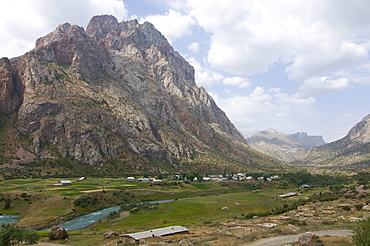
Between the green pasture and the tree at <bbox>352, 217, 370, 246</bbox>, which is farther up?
the tree at <bbox>352, 217, 370, 246</bbox>

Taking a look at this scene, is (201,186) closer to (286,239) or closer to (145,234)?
(145,234)

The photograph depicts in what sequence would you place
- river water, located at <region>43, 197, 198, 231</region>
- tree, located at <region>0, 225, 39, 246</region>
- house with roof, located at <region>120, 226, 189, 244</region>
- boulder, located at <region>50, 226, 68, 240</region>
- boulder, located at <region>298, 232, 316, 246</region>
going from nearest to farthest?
1. boulder, located at <region>298, 232, 316, 246</region>
2. tree, located at <region>0, 225, 39, 246</region>
3. house with roof, located at <region>120, 226, 189, 244</region>
4. boulder, located at <region>50, 226, 68, 240</region>
5. river water, located at <region>43, 197, 198, 231</region>

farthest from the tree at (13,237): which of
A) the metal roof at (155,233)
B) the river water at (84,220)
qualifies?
the river water at (84,220)

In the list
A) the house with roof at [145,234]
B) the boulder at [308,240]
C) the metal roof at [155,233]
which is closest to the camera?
the boulder at [308,240]

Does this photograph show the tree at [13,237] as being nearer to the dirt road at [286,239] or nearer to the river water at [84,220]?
the river water at [84,220]

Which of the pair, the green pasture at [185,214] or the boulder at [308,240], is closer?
the boulder at [308,240]

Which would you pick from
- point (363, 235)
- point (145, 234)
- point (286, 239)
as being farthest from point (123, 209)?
point (363, 235)

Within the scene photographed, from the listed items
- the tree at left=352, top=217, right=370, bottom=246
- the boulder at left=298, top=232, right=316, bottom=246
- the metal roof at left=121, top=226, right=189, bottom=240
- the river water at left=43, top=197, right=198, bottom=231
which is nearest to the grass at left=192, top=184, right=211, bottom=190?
the river water at left=43, top=197, right=198, bottom=231

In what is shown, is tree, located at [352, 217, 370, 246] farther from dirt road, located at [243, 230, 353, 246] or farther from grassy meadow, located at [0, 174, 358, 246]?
grassy meadow, located at [0, 174, 358, 246]

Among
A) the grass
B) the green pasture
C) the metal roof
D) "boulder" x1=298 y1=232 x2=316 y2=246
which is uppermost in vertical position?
"boulder" x1=298 y1=232 x2=316 y2=246

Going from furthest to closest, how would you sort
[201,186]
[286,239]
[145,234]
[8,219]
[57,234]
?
1. [201,186]
2. [8,219]
3. [57,234]
4. [145,234]
5. [286,239]

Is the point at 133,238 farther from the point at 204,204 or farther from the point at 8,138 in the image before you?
the point at 8,138

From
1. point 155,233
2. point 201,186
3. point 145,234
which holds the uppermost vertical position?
point 145,234

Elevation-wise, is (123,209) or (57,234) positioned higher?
(57,234)
